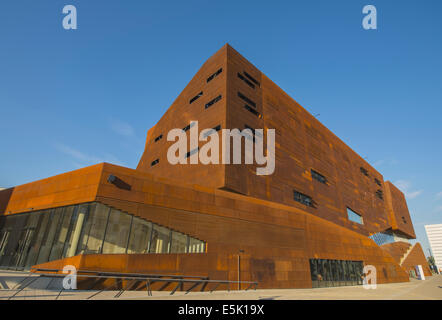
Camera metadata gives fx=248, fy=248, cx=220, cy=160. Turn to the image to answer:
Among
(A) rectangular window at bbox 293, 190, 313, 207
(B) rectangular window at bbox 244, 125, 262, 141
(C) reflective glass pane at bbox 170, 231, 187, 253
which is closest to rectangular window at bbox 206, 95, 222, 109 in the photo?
(B) rectangular window at bbox 244, 125, 262, 141

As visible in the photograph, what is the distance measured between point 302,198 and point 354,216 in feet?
64.2

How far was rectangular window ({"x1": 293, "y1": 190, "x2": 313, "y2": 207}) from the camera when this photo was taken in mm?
32562

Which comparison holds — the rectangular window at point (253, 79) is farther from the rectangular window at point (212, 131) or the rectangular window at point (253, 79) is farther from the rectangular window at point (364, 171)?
the rectangular window at point (364, 171)

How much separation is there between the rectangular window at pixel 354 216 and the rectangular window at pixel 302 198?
14370 mm

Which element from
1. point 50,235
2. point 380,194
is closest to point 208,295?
point 50,235

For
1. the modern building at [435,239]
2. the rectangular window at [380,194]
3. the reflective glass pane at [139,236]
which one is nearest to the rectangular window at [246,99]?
the reflective glass pane at [139,236]

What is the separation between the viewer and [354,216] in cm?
4653

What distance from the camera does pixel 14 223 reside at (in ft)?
63.7

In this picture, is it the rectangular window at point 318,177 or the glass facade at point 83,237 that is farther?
the rectangular window at point 318,177

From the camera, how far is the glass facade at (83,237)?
15.1 m

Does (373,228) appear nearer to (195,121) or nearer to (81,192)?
(195,121)

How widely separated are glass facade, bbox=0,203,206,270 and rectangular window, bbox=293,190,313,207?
18.1 meters
